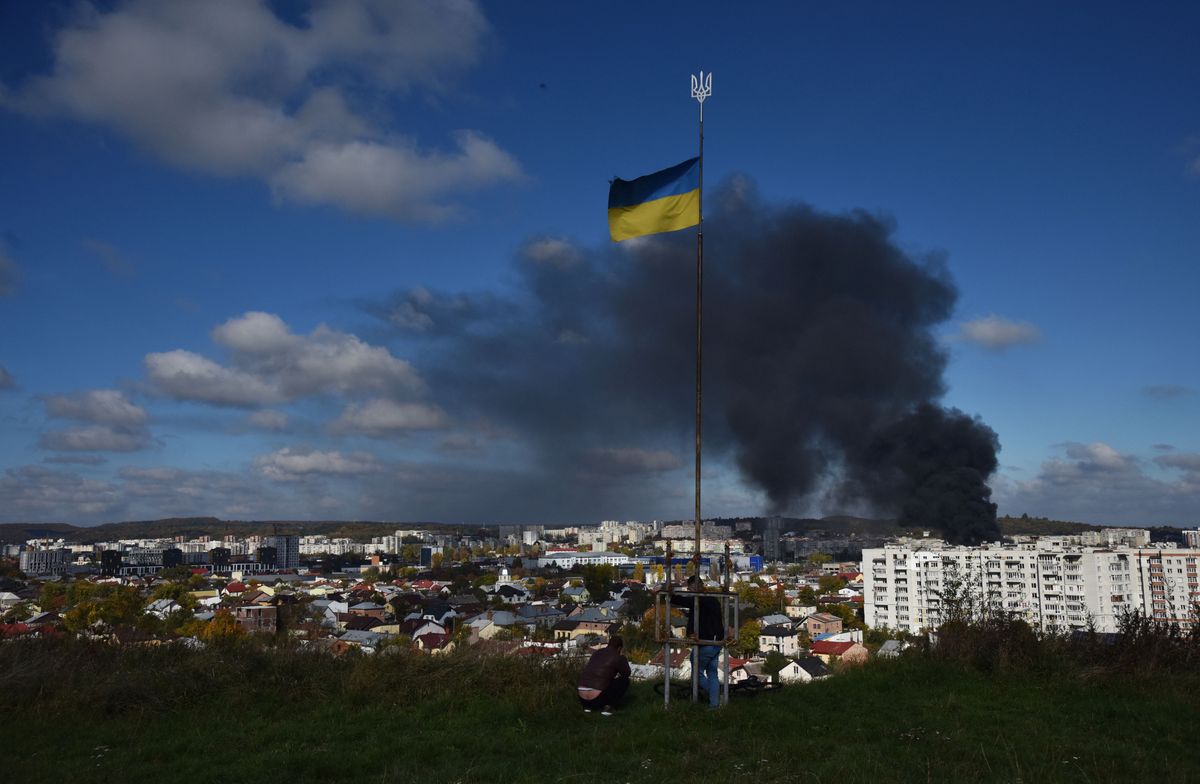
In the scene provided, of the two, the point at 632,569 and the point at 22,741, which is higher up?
the point at 22,741

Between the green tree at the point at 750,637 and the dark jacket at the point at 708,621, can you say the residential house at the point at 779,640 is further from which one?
the dark jacket at the point at 708,621

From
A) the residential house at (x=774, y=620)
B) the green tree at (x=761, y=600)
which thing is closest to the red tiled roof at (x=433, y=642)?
the residential house at (x=774, y=620)

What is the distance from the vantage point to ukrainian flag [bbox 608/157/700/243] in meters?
9.41

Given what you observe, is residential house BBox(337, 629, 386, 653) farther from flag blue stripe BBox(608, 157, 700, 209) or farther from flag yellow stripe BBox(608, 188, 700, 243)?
flag blue stripe BBox(608, 157, 700, 209)

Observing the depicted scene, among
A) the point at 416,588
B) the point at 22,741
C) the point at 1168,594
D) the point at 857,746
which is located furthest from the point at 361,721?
the point at 416,588

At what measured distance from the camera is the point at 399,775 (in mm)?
5473

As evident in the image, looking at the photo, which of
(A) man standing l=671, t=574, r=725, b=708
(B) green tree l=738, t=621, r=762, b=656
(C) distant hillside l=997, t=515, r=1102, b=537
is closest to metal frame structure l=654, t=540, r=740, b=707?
(A) man standing l=671, t=574, r=725, b=708

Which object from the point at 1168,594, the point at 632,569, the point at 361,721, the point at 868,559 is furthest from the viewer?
the point at 632,569

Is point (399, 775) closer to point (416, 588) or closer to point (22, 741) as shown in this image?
point (22, 741)

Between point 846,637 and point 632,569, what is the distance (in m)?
81.9

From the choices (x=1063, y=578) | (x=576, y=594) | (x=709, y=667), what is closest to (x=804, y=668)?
(x=709, y=667)

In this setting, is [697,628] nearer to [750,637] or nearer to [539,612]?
[750,637]

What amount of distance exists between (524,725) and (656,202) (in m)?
5.94

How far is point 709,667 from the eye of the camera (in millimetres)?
7973
